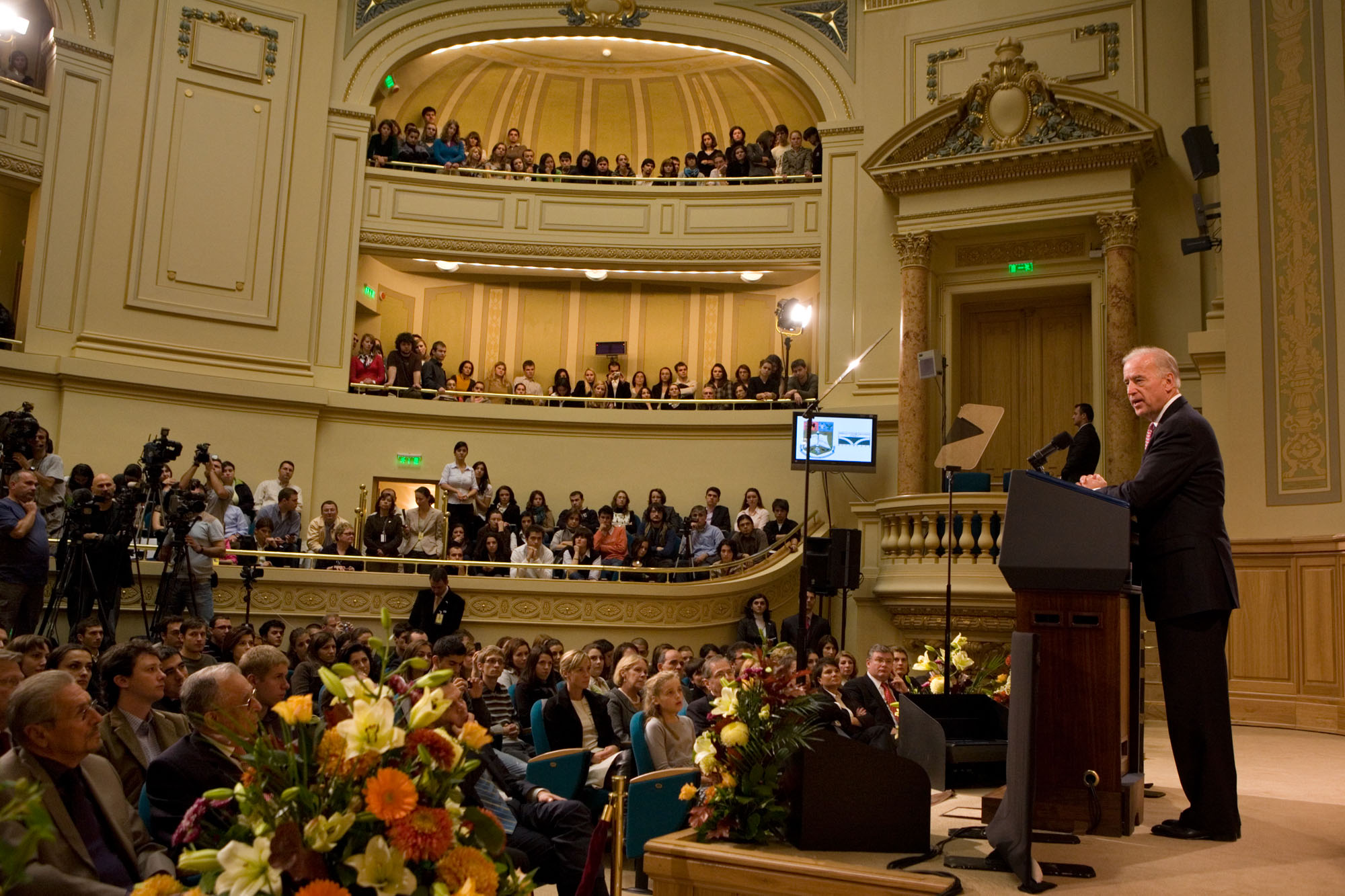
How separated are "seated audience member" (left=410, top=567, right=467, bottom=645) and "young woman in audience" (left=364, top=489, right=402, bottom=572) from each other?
4.43ft

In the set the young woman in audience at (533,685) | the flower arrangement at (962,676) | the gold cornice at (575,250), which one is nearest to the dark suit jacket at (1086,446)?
the flower arrangement at (962,676)

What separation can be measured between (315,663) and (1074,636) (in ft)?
14.4

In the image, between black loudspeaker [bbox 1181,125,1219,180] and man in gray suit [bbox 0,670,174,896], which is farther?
black loudspeaker [bbox 1181,125,1219,180]

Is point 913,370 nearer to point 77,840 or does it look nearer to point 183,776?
point 183,776

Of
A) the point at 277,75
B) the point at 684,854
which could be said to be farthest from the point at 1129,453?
the point at 277,75

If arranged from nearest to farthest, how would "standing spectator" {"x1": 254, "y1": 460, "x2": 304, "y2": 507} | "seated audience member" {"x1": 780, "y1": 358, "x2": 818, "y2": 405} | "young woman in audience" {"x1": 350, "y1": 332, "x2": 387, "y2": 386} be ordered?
"standing spectator" {"x1": 254, "y1": 460, "x2": 304, "y2": 507}, "seated audience member" {"x1": 780, "y1": 358, "x2": 818, "y2": 405}, "young woman in audience" {"x1": 350, "y1": 332, "x2": 387, "y2": 386}

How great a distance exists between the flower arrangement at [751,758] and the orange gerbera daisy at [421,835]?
1149mm

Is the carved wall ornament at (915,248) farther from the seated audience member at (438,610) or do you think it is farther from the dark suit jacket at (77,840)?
the dark suit jacket at (77,840)

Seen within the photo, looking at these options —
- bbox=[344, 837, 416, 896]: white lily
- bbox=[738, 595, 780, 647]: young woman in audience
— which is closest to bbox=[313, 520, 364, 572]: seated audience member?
bbox=[738, 595, 780, 647]: young woman in audience

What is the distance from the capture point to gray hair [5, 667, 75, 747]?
8.32ft

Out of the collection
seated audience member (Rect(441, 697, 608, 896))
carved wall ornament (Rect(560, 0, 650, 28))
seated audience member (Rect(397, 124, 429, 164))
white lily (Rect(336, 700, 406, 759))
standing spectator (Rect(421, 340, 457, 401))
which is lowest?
seated audience member (Rect(441, 697, 608, 896))

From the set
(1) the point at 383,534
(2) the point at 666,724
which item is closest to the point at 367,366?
(1) the point at 383,534

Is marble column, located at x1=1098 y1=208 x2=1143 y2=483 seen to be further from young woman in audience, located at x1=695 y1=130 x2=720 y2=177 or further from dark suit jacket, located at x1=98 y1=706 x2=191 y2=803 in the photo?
dark suit jacket, located at x1=98 y1=706 x2=191 y2=803

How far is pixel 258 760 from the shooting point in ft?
5.76
